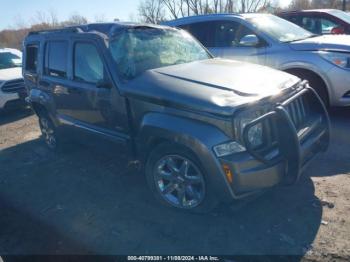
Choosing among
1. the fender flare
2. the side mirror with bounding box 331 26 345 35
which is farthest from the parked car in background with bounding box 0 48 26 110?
the side mirror with bounding box 331 26 345 35

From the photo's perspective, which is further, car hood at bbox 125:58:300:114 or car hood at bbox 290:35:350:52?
car hood at bbox 290:35:350:52

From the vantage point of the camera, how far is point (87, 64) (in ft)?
13.8

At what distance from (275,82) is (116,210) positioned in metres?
2.25

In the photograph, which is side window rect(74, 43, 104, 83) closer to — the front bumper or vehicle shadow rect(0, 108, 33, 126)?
the front bumper

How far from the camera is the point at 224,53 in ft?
20.5

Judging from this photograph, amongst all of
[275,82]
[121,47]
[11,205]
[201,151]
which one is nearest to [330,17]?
[275,82]

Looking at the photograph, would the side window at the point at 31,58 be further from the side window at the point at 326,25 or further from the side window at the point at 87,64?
the side window at the point at 326,25

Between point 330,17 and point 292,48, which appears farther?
point 330,17

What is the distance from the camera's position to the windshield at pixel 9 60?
9.49 m

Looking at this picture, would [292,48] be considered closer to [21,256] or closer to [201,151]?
[201,151]

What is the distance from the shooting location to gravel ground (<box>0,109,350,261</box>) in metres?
3.01

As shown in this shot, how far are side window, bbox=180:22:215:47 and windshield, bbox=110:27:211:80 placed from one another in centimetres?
185

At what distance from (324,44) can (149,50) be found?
3109 mm

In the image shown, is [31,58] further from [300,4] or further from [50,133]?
[300,4]
